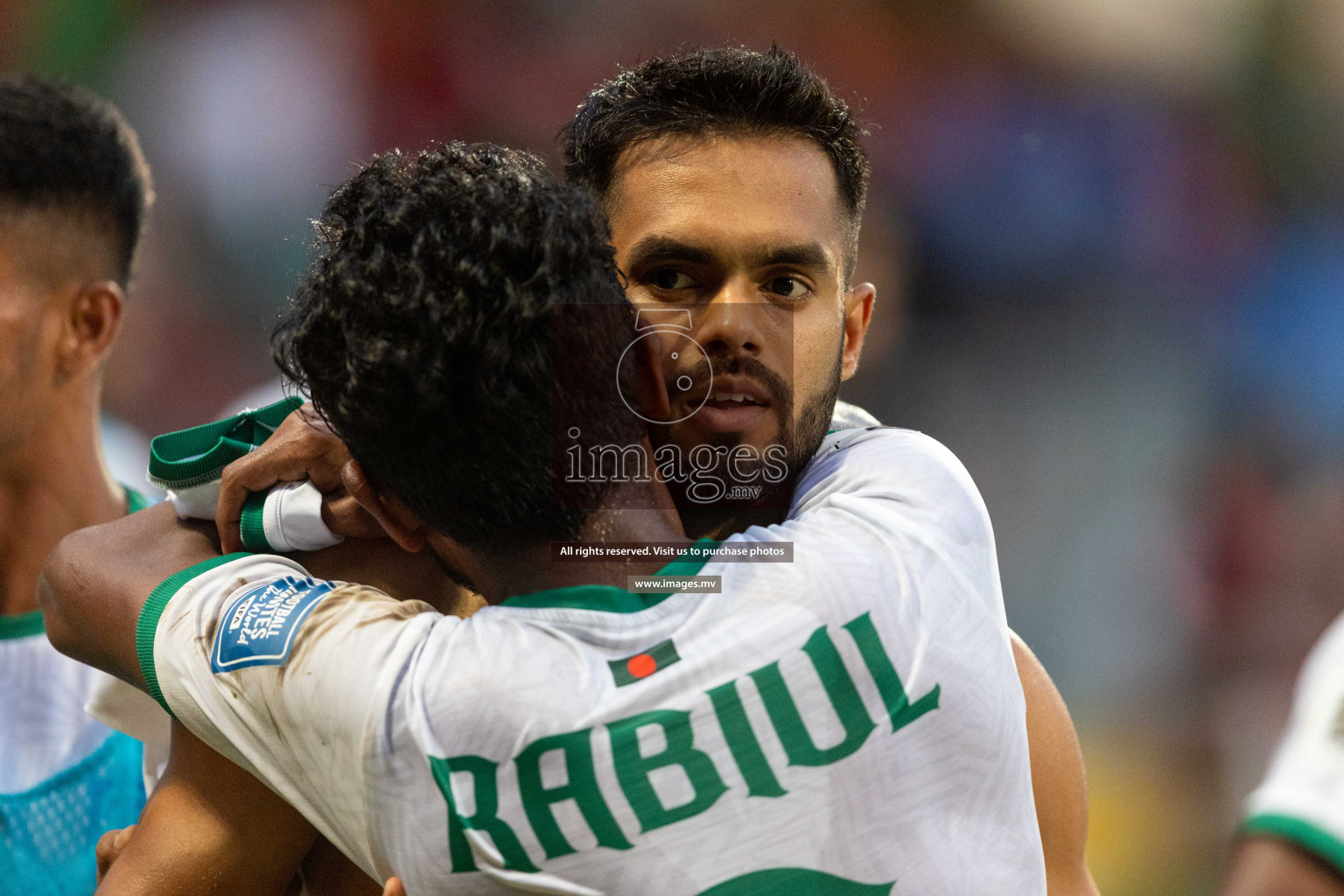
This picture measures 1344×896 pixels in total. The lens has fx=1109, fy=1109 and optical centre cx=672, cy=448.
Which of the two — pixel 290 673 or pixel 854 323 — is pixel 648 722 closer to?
pixel 290 673

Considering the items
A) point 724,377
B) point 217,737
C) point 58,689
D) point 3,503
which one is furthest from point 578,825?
point 3,503

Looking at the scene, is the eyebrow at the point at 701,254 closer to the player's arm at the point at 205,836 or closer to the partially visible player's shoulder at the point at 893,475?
the partially visible player's shoulder at the point at 893,475

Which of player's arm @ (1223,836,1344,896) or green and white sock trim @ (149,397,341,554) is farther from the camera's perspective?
green and white sock trim @ (149,397,341,554)

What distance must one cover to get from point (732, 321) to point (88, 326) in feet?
5.84

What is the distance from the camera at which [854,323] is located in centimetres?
196

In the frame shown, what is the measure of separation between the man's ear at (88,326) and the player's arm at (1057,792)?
84.7 inches

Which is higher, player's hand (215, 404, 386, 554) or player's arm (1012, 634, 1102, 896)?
player's hand (215, 404, 386, 554)

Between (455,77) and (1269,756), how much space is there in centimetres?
485

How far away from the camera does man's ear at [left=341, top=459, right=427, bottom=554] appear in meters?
1.37

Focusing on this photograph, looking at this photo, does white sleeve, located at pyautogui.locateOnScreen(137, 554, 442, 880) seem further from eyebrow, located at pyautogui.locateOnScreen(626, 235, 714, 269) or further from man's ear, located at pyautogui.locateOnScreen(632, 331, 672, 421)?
eyebrow, located at pyautogui.locateOnScreen(626, 235, 714, 269)

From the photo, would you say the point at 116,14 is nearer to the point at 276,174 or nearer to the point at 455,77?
the point at 276,174

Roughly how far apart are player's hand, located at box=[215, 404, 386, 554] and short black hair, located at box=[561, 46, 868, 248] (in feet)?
2.07

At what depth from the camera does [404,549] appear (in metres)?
1.50

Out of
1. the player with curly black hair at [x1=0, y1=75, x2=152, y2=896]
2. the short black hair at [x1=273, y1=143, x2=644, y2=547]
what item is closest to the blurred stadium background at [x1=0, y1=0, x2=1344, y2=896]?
the player with curly black hair at [x1=0, y1=75, x2=152, y2=896]
